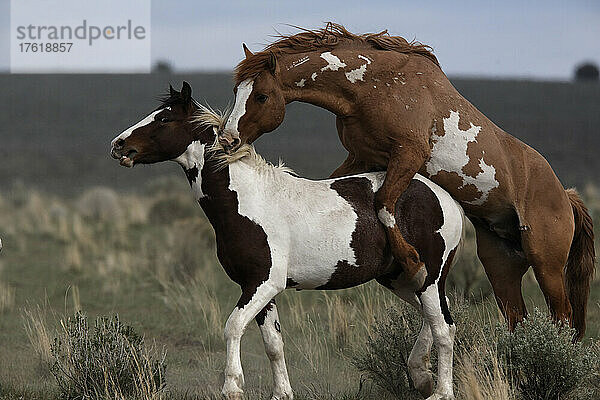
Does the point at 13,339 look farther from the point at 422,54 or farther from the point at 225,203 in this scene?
the point at 422,54

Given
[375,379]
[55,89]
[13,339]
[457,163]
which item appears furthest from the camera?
[55,89]

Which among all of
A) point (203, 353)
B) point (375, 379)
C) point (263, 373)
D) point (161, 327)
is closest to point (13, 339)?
point (161, 327)

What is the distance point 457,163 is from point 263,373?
3070 mm

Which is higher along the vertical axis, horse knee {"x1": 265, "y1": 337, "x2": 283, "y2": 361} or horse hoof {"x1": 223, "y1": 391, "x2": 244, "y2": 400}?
horse knee {"x1": 265, "y1": 337, "x2": 283, "y2": 361}

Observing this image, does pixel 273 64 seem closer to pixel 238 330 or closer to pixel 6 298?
pixel 238 330

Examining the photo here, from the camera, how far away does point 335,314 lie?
933cm

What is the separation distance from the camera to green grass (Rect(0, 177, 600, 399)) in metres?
8.14

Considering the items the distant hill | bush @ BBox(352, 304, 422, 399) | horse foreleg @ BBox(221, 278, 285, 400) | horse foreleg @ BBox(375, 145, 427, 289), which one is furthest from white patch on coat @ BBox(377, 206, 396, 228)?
the distant hill

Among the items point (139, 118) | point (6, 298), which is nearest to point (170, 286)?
point (6, 298)

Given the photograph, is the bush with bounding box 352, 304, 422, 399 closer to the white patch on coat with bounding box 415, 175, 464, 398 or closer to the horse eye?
the white patch on coat with bounding box 415, 175, 464, 398

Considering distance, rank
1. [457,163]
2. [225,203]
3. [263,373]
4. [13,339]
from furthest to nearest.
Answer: [13,339] < [263,373] < [457,163] < [225,203]

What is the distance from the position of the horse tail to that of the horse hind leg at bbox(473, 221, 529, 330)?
0.47m

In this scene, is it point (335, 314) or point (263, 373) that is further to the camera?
point (335, 314)

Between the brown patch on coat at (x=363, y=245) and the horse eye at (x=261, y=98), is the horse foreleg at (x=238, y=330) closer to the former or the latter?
the brown patch on coat at (x=363, y=245)
